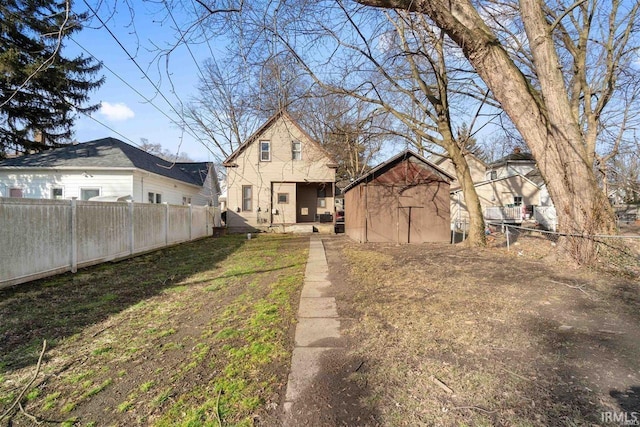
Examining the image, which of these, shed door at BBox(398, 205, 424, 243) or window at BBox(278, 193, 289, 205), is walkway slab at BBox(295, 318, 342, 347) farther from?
window at BBox(278, 193, 289, 205)

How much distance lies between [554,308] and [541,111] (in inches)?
177

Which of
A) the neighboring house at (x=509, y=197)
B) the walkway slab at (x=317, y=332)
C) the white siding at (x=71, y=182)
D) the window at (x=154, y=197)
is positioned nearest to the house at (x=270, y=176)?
the window at (x=154, y=197)

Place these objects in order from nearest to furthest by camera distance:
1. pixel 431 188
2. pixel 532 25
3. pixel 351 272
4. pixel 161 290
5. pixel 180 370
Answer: pixel 180 370 < pixel 161 290 < pixel 532 25 < pixel 351 272 < pixel 431 188

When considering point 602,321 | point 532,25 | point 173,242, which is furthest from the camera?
point 173,242

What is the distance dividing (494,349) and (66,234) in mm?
7956

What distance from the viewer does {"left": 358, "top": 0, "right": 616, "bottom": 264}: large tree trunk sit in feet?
21.8

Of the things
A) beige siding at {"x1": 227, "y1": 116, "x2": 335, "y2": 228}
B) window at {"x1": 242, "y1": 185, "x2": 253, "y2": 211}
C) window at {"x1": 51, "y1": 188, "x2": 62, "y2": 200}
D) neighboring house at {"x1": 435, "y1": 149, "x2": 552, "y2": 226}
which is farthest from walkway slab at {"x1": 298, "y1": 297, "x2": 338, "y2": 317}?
neighboring house at {"x1": 435, "y1": 149, "x2": 552, "y2": 226}

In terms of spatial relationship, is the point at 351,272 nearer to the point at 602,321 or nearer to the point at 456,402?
the point at 602,321

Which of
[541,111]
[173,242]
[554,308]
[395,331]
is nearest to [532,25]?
[541,111]

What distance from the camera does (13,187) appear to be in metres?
14.8

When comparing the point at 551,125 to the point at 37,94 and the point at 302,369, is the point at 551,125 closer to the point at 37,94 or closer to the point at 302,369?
the point at 302,369

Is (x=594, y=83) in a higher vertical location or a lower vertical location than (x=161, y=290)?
higher

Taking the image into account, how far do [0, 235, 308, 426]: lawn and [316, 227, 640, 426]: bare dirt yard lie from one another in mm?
850

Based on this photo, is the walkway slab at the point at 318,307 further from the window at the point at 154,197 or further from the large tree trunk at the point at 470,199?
the window at the point at 154,197
